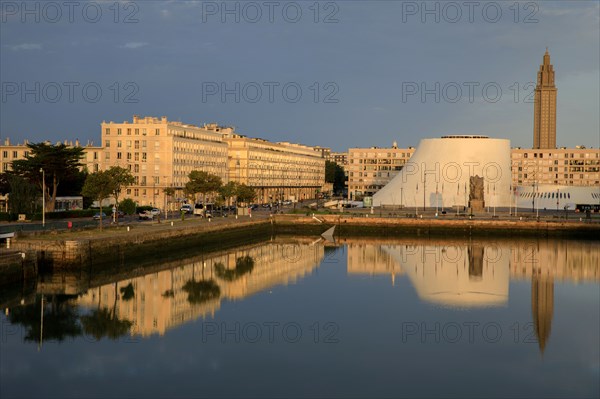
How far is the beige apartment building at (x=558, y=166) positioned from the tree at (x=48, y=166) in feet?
236

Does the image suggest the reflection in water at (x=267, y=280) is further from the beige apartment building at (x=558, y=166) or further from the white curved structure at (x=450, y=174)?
the beige apartment building at (x=558, y=166)

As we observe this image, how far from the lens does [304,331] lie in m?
22.6

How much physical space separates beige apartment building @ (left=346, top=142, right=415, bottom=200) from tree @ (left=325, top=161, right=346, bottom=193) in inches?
1103

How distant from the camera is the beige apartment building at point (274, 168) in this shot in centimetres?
9088

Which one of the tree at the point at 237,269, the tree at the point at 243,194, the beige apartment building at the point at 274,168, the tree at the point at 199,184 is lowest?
the tree at the point at 237,269

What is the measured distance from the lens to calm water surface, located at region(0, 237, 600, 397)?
17312 millimetres

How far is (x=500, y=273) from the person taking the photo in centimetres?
3491

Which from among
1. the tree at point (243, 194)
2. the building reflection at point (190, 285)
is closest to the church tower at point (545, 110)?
the tree at point (243, 194)

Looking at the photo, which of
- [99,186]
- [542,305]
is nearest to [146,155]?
[99,186]

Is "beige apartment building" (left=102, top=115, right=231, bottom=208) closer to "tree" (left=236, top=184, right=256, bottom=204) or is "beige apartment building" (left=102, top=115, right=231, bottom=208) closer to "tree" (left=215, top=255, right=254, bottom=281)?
"tree" (left=236, top=184, right=256, bottom=204)

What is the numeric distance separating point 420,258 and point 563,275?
9.00 m

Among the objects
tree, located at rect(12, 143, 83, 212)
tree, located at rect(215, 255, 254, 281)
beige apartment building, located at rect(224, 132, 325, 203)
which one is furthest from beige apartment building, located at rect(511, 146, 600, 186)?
tree, located at rect(215, 255, 254, 281)

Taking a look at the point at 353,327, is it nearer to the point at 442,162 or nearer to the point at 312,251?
the point at 312,251

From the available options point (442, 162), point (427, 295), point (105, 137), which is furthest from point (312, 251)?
point (442, 162)
